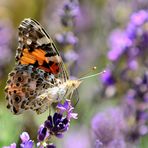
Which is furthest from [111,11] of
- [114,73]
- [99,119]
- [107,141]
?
[107,141]

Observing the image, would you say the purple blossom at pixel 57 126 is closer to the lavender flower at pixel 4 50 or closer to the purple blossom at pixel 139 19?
the lavender flower at pixel 4 50

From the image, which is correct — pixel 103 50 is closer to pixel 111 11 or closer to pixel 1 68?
pixel 111 11

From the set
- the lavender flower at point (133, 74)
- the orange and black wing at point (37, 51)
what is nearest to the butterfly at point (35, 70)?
the orange and black wing at point (37, 51)

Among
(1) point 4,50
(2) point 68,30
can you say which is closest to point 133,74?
(2) point 68,30

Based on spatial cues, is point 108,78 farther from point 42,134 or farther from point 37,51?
point 42,134

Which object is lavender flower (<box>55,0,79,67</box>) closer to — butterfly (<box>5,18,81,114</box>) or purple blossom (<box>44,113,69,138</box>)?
butterfly (<box>5,18,81,114</box>)
